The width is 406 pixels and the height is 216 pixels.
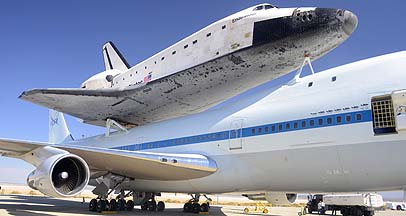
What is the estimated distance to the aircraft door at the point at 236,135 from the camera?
9.95m

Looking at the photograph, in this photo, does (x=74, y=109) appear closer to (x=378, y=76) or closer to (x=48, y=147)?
(x=48, y=147)

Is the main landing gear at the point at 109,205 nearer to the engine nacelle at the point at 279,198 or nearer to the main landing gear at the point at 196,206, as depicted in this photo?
the main landing gear at the point at 196,206

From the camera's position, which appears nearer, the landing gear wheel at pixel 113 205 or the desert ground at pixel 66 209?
the desert ground at pixel 66 209

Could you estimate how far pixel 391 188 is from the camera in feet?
25.2

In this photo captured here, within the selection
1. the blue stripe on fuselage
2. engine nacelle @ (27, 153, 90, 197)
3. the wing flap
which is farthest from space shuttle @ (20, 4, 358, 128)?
engine nacelle @ (27, 153, 90, 197)

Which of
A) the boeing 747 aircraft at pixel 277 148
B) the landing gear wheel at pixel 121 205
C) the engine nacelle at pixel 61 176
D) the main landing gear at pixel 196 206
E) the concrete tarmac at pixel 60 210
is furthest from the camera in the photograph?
the main landing gear at pixel 196 206

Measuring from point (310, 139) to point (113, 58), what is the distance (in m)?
19.8

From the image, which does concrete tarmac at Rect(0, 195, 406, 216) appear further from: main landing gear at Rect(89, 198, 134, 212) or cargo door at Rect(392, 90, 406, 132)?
cargo door at Rect(392, 90, 406, 132)

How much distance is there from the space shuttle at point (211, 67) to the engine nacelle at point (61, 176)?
7167mm

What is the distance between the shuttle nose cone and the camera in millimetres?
12375

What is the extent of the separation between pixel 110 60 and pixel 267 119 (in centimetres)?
1868

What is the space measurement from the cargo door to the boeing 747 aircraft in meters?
0.02

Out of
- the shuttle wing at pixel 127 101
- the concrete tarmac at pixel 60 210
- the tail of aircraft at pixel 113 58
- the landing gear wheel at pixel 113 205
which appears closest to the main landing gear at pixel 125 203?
the landing gear wheel at pixel 113 205

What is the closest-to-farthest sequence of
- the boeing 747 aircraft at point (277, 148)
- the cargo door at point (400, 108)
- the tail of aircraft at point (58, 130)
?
the cargo door at point (400, 108)
the boeing 747 aircraft at point (277, 148)
the tail of aircraft at point (58, 130)
